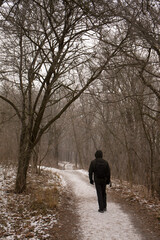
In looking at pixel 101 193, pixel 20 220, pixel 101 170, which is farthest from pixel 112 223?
pixel 20 220

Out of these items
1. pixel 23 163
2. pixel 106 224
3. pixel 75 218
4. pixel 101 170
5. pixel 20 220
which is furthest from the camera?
pixel 23 163

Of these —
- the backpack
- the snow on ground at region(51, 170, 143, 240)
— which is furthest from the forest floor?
the backpack

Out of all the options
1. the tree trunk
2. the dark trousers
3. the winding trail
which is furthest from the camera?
the tree trunk

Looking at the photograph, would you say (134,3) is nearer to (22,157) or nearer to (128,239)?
(128,239)

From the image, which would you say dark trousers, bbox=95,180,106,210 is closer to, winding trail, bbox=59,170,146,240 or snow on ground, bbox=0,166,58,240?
winding trail, bbox=59,170,146,240

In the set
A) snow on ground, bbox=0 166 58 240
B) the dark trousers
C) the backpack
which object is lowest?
snow on ground, bbox=0 166 58 240

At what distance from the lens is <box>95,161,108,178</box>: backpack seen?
6.11 m

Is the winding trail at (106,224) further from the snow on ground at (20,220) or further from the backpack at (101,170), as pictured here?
the backpack at (101,170)

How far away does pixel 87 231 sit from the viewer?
463 cm

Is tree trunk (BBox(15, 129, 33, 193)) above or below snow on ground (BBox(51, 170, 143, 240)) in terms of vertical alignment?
above

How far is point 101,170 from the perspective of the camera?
612 centimetres

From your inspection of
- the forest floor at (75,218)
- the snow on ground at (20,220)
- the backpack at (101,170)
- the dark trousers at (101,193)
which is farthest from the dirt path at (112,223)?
the backpack at (101,170)

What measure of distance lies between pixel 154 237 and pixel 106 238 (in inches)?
40.6

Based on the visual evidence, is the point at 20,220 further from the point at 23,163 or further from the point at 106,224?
the point at 23,163
